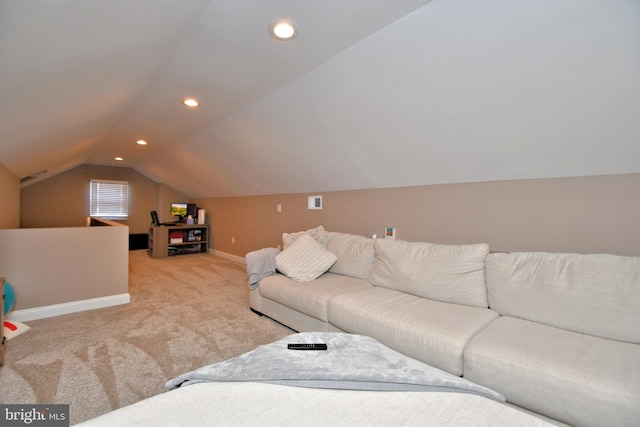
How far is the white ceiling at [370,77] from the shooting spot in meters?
1.46

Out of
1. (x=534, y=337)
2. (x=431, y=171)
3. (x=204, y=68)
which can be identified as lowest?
(x=534, y=337)

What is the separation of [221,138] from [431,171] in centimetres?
294

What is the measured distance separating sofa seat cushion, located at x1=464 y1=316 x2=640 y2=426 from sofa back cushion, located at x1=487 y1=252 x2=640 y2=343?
0.09m

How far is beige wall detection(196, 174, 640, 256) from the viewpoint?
1.87 metres

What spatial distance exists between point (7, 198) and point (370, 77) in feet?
16.3

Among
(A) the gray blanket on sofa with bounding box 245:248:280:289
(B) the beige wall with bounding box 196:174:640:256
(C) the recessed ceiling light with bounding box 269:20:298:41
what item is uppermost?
(C) the recessed ceiling light with bounding box 269:20:298:41

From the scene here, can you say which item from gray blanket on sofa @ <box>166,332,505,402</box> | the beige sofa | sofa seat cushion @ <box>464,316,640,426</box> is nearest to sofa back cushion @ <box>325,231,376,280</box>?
the beige sofa

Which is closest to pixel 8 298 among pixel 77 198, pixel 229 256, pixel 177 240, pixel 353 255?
pixel 353 255

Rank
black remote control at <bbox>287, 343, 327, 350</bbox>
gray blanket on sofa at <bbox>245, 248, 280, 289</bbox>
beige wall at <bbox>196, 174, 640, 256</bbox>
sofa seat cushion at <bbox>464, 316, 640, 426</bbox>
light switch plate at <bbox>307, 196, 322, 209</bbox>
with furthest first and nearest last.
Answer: light switch plate at <bbox>307, 196, 322, 209</bbox> → gray blanket on sofa at <bbox>245, 248, 280, 289</bbox> → beige wall at <bbox>196, 174, 640, 256</bbox> → black remote control at <bbox>287, 343, 327, 350</bbox> → sofa seat cushion at <bbox>464, 316, 640, 426</bbox>

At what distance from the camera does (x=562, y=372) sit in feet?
4.01

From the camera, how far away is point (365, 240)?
2932 millimetres

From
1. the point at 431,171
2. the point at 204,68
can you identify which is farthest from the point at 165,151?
the point at 431,171

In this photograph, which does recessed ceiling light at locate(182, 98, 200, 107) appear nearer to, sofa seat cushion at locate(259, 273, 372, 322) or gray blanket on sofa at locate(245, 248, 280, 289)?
gray blanket on sofa at locate(245, 248, 280, 289)

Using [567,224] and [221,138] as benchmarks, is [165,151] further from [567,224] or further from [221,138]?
[567,224]
